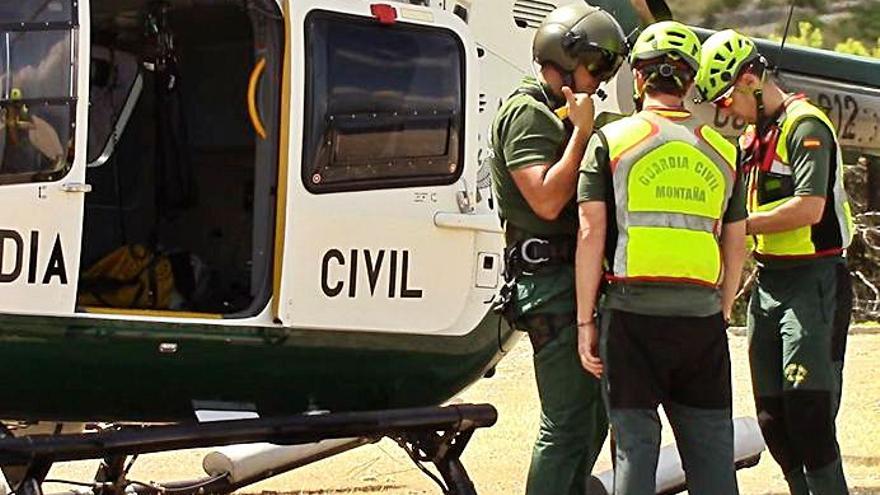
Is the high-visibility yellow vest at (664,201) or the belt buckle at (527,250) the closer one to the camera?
the high-visibility yellow vest at (664,201)

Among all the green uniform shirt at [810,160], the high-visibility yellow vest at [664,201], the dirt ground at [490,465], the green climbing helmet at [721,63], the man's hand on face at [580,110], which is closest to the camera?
the high-visibility yellow vest at [664,201]

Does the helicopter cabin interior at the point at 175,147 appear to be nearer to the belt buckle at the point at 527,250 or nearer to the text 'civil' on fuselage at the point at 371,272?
the text 'civil' on fuselage at the point at 371,272

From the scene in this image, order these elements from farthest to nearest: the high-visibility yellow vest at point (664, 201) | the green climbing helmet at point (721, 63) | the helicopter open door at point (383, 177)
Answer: the green climbing helmet at point (721, 63), the helicopter open door at point (383, 177), the high-visibility yellow vest at point (664, 201)

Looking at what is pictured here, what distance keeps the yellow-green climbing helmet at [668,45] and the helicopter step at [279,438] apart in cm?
159

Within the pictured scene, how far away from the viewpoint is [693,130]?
474 centimetres

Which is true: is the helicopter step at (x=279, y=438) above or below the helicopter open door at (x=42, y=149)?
below

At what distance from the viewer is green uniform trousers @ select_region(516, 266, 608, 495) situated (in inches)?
197

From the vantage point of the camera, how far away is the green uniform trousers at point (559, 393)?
4.99 metres

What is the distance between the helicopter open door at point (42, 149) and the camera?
4984mm

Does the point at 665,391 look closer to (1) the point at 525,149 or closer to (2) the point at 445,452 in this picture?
(1) the point at 525,149

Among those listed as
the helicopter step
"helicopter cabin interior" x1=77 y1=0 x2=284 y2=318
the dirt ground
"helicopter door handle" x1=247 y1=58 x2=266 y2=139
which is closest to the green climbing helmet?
the helicopter step

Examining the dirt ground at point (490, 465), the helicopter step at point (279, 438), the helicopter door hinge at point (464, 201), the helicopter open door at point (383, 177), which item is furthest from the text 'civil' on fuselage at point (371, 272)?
the dirt ground at point (490, 465)

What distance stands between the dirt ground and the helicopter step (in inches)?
67.5

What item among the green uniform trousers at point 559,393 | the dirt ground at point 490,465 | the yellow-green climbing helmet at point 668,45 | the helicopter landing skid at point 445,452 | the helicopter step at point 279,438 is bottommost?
the dirt ground at point 490,465
